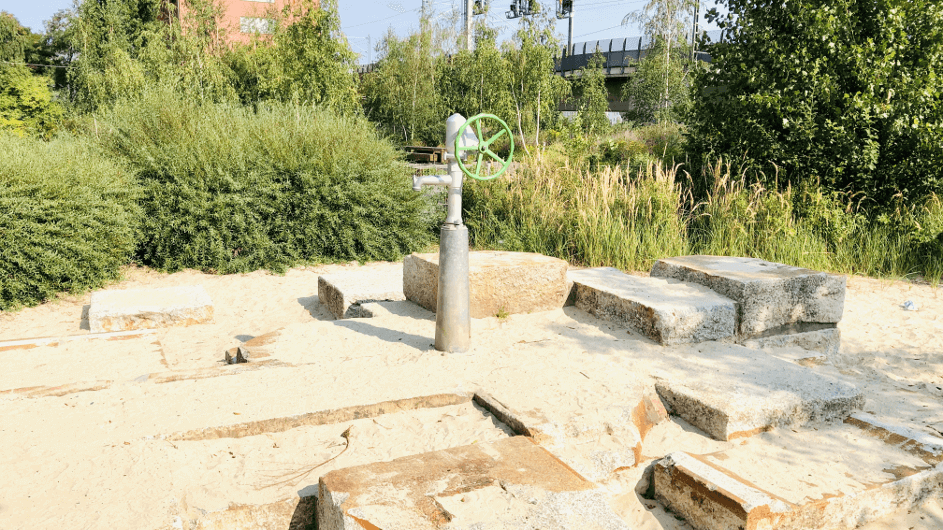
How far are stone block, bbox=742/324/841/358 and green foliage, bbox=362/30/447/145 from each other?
22.5m

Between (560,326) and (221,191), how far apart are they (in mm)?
4727

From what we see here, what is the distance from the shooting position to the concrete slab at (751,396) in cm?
313

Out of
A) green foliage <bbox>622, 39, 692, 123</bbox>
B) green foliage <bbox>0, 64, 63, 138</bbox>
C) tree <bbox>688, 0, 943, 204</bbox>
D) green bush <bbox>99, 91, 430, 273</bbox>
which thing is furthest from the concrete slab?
green foliage <bbox>0, 64, 63, 138</bbox>

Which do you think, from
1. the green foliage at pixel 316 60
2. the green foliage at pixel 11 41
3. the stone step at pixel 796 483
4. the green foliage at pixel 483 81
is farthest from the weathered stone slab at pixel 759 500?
the green foliage at pixel 11 41

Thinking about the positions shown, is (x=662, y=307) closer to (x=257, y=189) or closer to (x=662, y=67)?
(x=257, y=189)

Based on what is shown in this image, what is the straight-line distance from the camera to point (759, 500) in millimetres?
2354

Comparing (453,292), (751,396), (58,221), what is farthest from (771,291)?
(58,221)

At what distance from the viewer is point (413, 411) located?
303cm

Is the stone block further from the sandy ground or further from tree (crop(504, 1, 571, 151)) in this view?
tree (crop(504, 1, 571, 151))

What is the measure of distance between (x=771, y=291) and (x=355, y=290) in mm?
3190

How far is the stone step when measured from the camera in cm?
240

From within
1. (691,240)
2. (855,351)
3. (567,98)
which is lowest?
(855,351)

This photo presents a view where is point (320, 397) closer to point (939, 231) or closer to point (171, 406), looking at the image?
point (171, 406)

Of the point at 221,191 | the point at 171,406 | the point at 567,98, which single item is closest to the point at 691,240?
the point at 221,191
